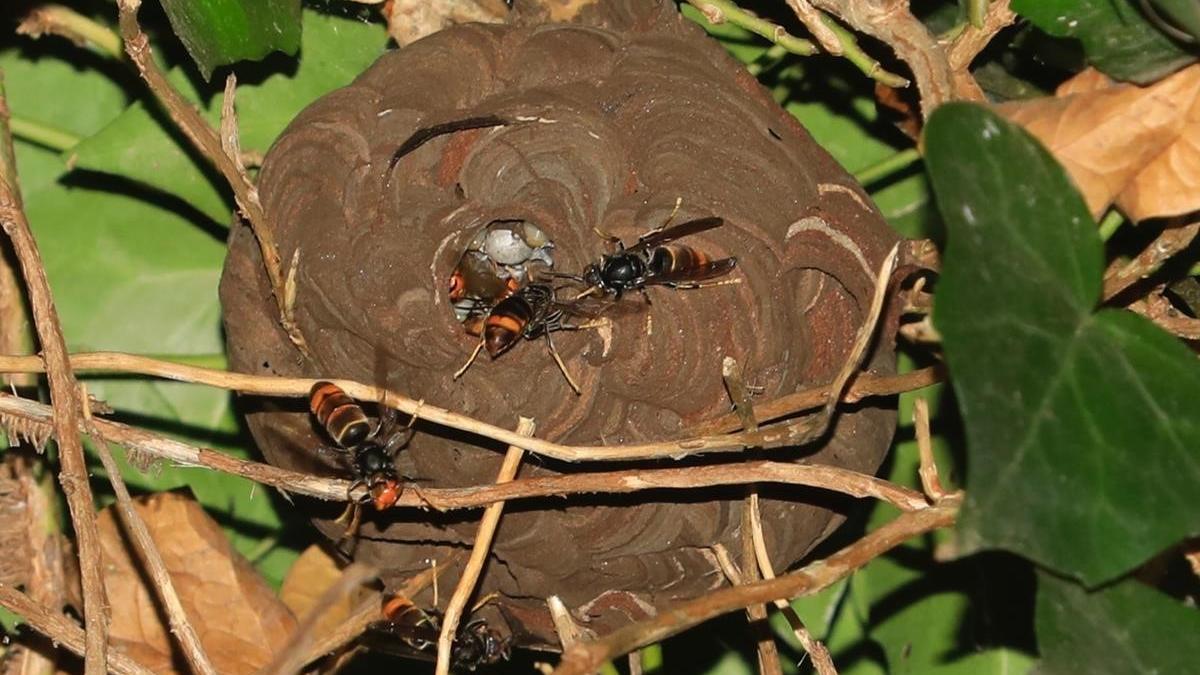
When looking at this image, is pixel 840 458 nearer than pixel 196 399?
Yes

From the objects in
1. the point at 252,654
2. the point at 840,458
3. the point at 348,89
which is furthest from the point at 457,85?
the point at 252,654

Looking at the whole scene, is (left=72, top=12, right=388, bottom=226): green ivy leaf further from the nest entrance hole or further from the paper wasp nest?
the nest entrance hole

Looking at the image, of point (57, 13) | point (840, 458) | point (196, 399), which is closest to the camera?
point (840, 458)

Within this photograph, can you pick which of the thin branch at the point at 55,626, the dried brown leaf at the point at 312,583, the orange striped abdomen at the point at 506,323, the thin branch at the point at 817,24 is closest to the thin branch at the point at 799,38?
the thin branch at the point at 817,24

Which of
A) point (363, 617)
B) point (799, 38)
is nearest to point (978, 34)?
point (799, 38)

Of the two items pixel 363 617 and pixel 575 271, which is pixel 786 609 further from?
pixel 363 617

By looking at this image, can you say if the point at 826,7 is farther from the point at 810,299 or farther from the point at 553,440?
the point at 553,440

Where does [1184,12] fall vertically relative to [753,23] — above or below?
below
